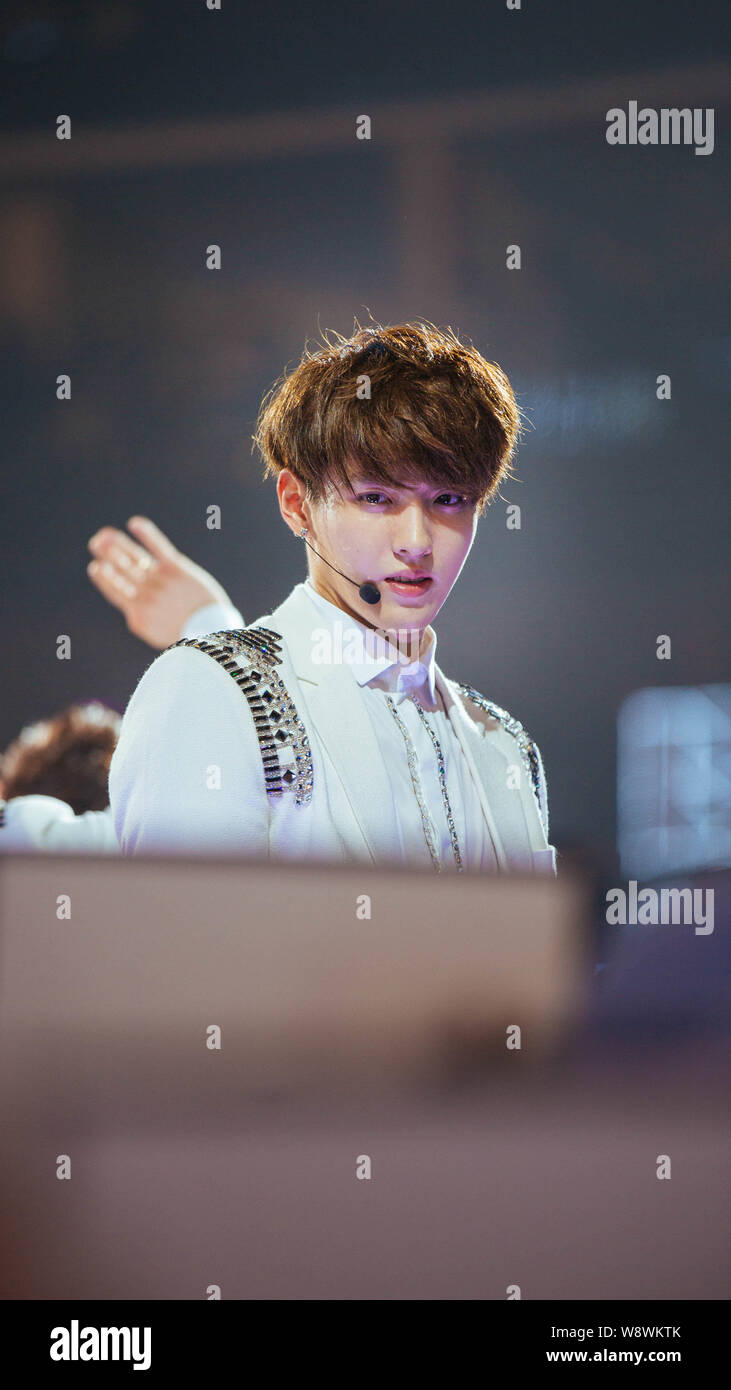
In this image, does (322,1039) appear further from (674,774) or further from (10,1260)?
(674,774)

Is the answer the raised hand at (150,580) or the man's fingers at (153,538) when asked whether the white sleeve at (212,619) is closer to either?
the raised hand at (150,580)

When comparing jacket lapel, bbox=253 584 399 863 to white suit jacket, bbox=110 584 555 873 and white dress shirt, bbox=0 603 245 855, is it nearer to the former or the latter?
white suit jacket, bbox=110 584 555 873

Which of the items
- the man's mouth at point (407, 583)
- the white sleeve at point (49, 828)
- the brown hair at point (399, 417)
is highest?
the brown hair at point (399, 417)

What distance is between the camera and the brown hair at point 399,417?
1.24 m

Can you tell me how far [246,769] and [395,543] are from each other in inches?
11.4

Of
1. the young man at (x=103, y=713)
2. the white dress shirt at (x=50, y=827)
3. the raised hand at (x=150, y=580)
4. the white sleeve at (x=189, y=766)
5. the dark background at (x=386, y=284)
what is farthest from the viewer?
the raised hand at (x=150, y=580)

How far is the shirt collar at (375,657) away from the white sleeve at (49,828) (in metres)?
0.32

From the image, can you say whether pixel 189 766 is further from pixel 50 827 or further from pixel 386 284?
pixel 386 284

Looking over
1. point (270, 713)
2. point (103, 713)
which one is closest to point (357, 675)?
point (270, 713)

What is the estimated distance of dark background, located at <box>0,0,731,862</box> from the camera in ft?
6.17

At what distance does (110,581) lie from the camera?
2.24m

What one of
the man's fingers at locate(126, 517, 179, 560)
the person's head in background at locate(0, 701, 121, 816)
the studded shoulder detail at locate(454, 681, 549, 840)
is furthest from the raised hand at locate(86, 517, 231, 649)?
the studded shoulder detail at locate(454, 681, 549, 840)

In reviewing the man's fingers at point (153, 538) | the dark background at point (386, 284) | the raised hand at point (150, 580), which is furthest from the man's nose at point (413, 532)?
the man's fingers at point (153, 538)
